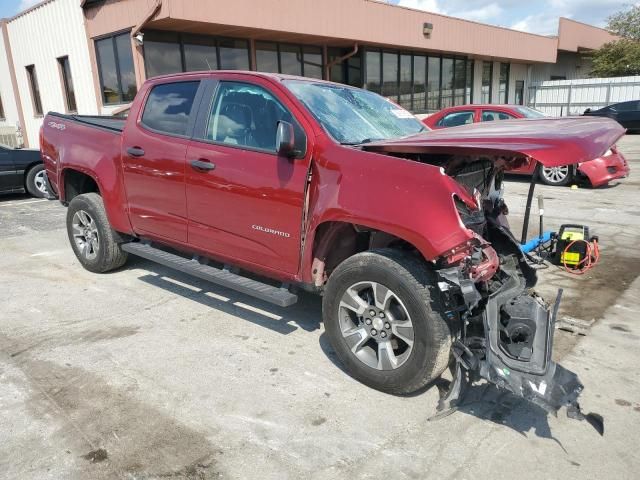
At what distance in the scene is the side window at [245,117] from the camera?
3.75 metres

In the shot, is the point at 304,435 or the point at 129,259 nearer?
the point at 304,435

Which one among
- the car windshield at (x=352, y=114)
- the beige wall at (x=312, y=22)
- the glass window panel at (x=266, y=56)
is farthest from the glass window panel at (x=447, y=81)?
the car windshield at (x=352, y=114)

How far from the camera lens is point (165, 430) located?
2.91 metres

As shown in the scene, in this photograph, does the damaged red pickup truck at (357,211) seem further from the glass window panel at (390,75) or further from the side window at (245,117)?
the glass window panel at (390,75)

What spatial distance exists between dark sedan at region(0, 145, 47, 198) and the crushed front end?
31.8 feet

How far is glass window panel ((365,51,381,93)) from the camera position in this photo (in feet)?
60.8

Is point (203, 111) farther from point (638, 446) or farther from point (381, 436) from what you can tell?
point (638, 446)

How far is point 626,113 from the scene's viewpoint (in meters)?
22.9

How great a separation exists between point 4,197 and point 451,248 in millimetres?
11403

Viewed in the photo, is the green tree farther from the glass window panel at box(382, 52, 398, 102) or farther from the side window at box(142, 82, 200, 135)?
the side window at box(142, 82, 200, 135)

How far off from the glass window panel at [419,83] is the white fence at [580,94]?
11107mm

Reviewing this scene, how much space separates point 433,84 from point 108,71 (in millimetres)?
13866

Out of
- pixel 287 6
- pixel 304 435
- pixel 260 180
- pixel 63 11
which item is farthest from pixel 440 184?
pixel 63 11

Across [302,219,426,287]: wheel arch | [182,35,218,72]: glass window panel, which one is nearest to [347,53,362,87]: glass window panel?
[182,35,218,72]: glass window panel
